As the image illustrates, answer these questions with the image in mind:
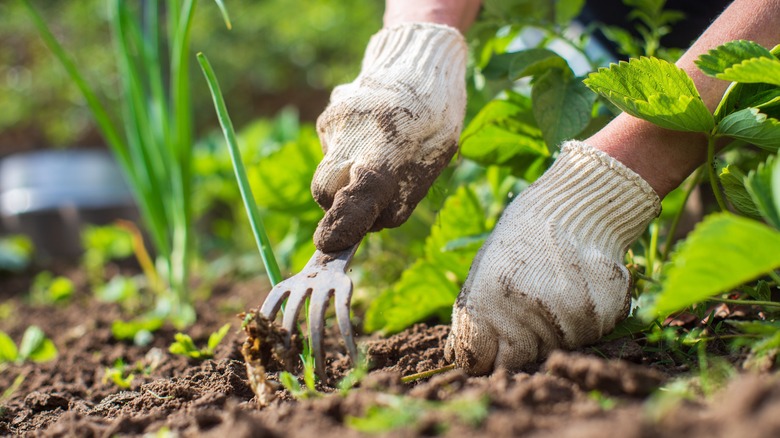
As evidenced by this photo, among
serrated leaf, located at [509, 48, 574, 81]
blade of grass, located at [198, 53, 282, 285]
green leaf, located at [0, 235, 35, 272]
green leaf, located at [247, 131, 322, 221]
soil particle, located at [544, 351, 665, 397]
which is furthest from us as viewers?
green leaf, located at [0, 235, 35, 272]

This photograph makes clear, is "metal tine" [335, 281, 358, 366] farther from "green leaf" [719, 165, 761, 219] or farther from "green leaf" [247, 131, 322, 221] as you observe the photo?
"green leaf" [247, 131, 322, 221]

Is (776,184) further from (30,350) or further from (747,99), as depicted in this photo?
(30,350)

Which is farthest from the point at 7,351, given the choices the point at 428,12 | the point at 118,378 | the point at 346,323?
the point at 428,12

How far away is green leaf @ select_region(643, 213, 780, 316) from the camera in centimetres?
66

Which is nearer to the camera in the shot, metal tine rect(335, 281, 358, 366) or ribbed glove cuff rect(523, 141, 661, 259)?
metal tine rect(335, 281, 358, 366)

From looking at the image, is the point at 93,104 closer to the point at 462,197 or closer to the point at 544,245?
the point at 462,197

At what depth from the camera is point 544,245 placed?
3.41ft

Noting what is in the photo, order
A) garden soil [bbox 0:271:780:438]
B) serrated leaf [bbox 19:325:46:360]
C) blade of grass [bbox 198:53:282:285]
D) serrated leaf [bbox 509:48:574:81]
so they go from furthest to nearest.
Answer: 1. serrated leaf [bbox 19:325:46:360]
2. serrated leaf [bbox 509:48:574:81]
3. blade of grass [bbox 198:53:282:285]
4. garden soil [bbox 0:271:780:438]

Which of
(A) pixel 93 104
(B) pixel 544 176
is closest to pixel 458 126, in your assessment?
(B) pixel 544 176

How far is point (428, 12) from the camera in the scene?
1.44 meters

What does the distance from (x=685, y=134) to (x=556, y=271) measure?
293 millimetres

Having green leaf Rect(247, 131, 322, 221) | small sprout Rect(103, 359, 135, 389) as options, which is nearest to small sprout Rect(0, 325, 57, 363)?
small sprout Rect(103, 359, 135, 389)

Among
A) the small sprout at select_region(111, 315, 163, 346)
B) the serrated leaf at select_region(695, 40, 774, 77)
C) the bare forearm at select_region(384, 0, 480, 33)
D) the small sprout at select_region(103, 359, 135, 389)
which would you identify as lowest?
the small sprout at select_region(103, 359, 135, 389)

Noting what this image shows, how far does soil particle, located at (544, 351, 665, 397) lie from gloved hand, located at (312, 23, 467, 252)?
40 centimetres
